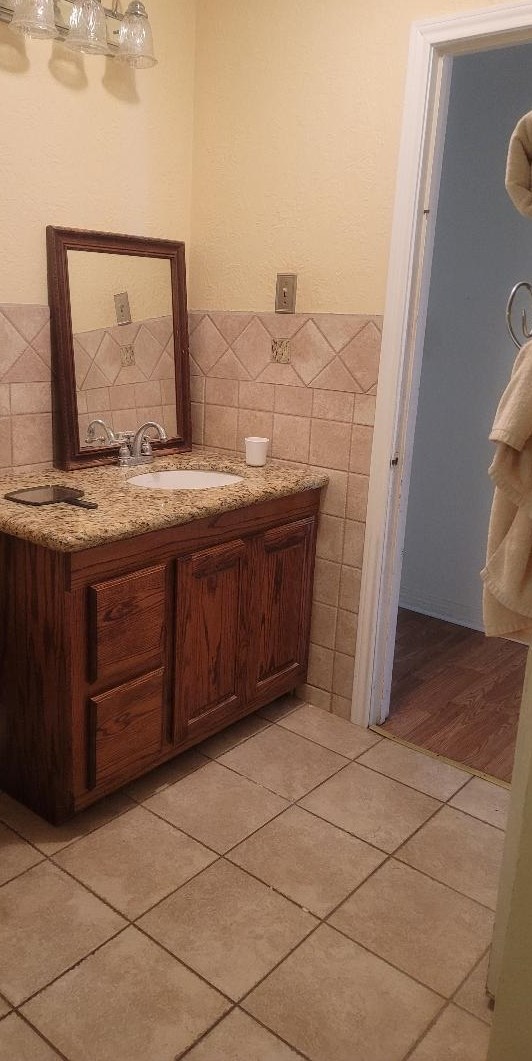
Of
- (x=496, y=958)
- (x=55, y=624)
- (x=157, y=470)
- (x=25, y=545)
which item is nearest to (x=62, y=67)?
(x=157, y=470)

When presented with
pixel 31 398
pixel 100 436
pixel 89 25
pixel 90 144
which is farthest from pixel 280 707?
pixel 89 25

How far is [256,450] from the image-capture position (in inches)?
98.5

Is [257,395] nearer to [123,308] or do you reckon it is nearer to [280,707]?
[123,308]

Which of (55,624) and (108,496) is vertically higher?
(108,496)

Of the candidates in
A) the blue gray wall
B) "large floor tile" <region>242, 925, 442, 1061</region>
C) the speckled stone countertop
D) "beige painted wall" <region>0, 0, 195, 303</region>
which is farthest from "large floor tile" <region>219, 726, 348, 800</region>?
"beige painted wall" <region>0, 0, 195, 303</region>

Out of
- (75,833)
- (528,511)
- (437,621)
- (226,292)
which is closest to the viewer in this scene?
(528,511)

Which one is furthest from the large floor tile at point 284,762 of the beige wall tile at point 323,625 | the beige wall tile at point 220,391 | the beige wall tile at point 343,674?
the beige wall tile at point 220,391

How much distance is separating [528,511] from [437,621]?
2.46 m

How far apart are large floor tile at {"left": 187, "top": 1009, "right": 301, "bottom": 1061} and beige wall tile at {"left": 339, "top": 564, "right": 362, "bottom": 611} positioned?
1.29 m

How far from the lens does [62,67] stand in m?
2.15

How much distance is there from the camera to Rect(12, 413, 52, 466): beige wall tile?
7.39 feet

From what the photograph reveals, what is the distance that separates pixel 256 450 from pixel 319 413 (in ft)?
0.78

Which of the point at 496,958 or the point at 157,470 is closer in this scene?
the point at 496,958

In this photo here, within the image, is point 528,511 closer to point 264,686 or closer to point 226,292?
point 264,686
